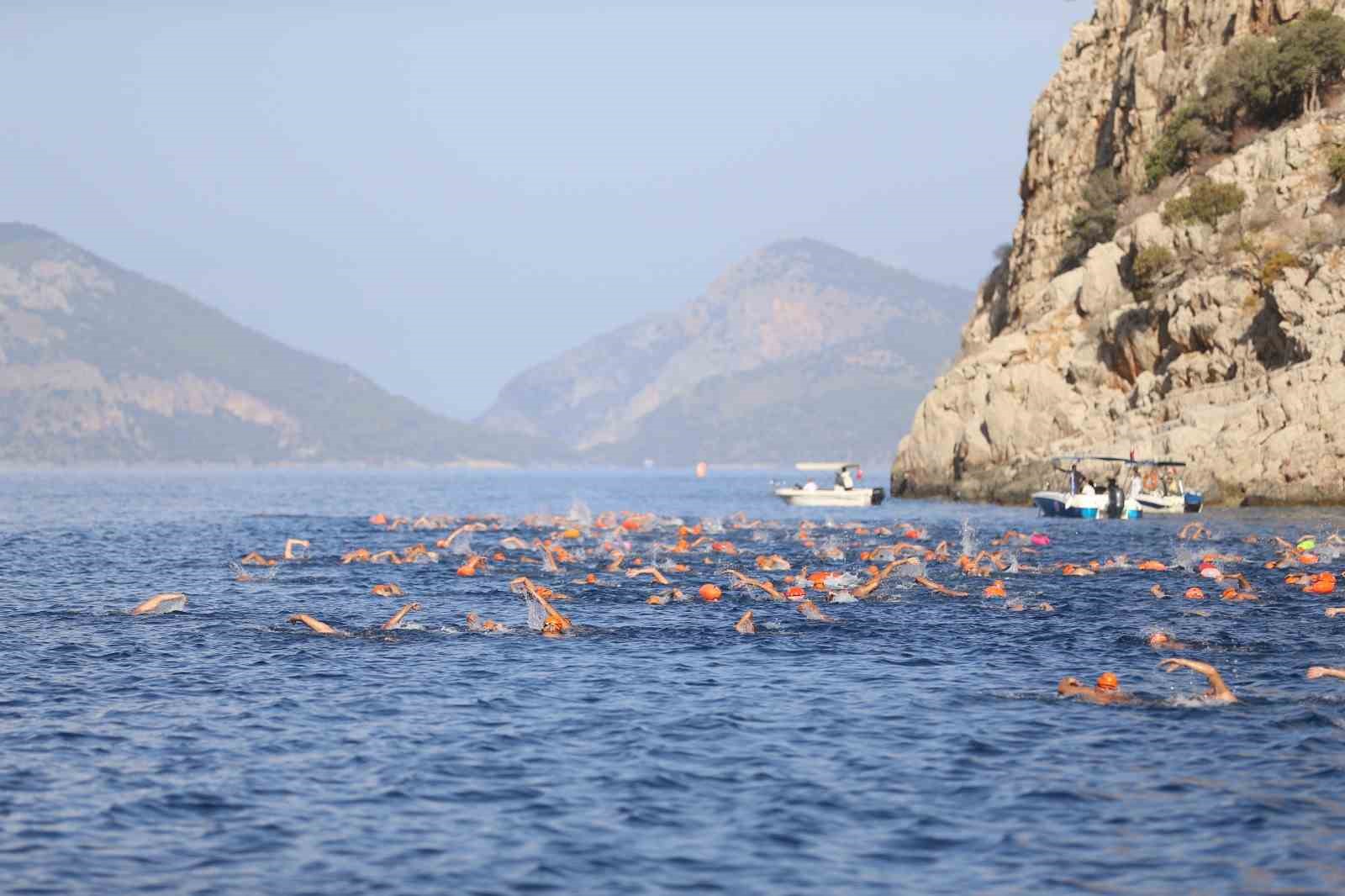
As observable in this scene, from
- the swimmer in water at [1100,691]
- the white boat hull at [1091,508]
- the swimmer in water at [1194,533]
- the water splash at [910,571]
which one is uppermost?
the white boat hull at [1091,508]

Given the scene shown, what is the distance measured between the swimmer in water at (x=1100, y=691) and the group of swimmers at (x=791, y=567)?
20 mm

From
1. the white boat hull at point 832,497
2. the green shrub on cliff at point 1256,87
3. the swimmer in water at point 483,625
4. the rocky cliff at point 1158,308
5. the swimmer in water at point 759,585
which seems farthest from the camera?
the white boat hull at point 832,497

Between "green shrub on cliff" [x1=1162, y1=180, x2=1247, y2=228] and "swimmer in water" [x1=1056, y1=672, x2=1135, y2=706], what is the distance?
7076cm

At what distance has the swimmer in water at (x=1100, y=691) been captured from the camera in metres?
21.8

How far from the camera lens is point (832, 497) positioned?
10262 cm

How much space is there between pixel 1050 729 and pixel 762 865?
7157mm

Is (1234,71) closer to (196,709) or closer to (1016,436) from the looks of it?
(1016,436)

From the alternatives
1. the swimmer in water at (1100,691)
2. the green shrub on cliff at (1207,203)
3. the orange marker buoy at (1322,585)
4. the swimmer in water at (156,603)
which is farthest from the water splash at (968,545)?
the green shrub on cliff at (1207,203)

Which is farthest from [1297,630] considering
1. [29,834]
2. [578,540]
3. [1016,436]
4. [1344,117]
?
[1344,117]

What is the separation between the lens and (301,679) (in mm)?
24125

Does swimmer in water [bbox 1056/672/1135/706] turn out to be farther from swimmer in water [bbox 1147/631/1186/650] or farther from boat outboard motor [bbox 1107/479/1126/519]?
boat outboard motor [bbox 1107/479/1126/519]

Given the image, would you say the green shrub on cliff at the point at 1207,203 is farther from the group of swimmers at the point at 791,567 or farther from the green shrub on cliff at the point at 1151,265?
the group of swimmers at the point at 791,567

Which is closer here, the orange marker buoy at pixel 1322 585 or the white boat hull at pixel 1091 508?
the orange marker buoy at pixel 1322 585

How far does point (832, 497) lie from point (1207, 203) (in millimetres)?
30383
